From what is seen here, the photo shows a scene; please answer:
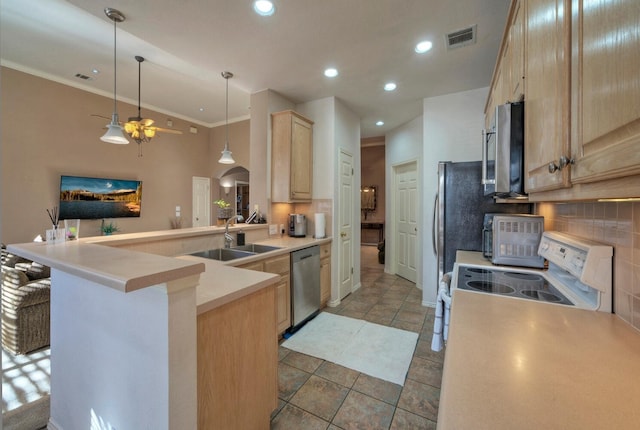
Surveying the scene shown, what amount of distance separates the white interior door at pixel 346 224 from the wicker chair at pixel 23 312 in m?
3.13

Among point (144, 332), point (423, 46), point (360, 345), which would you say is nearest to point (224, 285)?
point (144, 332)

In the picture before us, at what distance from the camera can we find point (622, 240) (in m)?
0.99

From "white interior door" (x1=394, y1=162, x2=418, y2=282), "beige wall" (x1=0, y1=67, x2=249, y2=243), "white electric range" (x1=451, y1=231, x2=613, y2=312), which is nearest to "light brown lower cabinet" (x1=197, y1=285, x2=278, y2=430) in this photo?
"white electric range" (x1=451, y1=231, x2=613, y2=312)

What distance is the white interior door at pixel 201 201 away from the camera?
20.2ft

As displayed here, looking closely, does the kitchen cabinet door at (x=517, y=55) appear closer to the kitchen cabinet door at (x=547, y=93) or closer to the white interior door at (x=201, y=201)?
the kitchen cabinet door at (x=547, y=93)

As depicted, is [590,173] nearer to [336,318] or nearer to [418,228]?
[336,318]

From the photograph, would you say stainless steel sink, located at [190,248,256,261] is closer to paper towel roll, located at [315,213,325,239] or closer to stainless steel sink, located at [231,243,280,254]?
stainless steel sink, located at [231,243,280,254]

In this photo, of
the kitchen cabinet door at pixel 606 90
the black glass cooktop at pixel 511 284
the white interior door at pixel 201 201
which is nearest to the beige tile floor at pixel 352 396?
the black glass cooktop at pixel 511 284

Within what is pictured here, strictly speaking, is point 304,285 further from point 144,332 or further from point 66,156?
point 66,156

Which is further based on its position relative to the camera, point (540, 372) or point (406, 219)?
point (406, 219)

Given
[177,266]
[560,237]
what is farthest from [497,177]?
[177,266]

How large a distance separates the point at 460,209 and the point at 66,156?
579 cm

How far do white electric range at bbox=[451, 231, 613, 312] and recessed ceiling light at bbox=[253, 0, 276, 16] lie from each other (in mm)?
2263

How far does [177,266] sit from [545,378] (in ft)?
3.69
